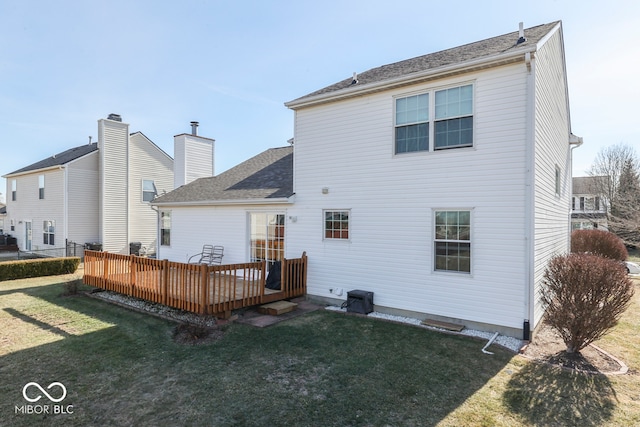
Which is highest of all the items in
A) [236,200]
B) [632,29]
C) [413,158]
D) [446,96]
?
[632,29]

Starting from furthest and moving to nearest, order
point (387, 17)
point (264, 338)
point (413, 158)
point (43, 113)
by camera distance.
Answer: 1. point (43, 113)
2. point (387, 17)
3. point (413, 158)
4. point (264, 338)

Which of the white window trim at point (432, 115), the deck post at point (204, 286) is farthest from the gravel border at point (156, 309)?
A: the white window trim at point (432, 115)

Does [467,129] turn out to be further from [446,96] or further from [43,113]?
[43,113]

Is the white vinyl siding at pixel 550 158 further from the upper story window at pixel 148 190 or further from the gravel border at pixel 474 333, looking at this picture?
the upper story window at pixel 148 190

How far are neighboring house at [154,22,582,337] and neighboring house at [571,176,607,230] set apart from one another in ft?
89.0

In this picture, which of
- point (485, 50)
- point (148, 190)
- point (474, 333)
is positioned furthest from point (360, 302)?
point (148, 190)

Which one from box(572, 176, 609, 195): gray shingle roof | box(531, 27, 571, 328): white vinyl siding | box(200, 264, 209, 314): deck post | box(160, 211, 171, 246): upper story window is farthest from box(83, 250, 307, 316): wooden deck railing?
box(572, 176, 609, 195): gray shingle roof

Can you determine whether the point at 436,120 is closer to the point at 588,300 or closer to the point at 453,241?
the point at 453,241

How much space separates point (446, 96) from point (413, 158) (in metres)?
1.47

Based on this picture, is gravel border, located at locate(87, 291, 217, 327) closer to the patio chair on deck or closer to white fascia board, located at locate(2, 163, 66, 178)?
the patio chair on deck

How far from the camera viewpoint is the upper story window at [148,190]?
20336mm

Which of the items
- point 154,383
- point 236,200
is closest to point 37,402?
point 154,383

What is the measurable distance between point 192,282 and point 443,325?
18.2 ft

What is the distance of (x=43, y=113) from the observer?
66.0 ft
